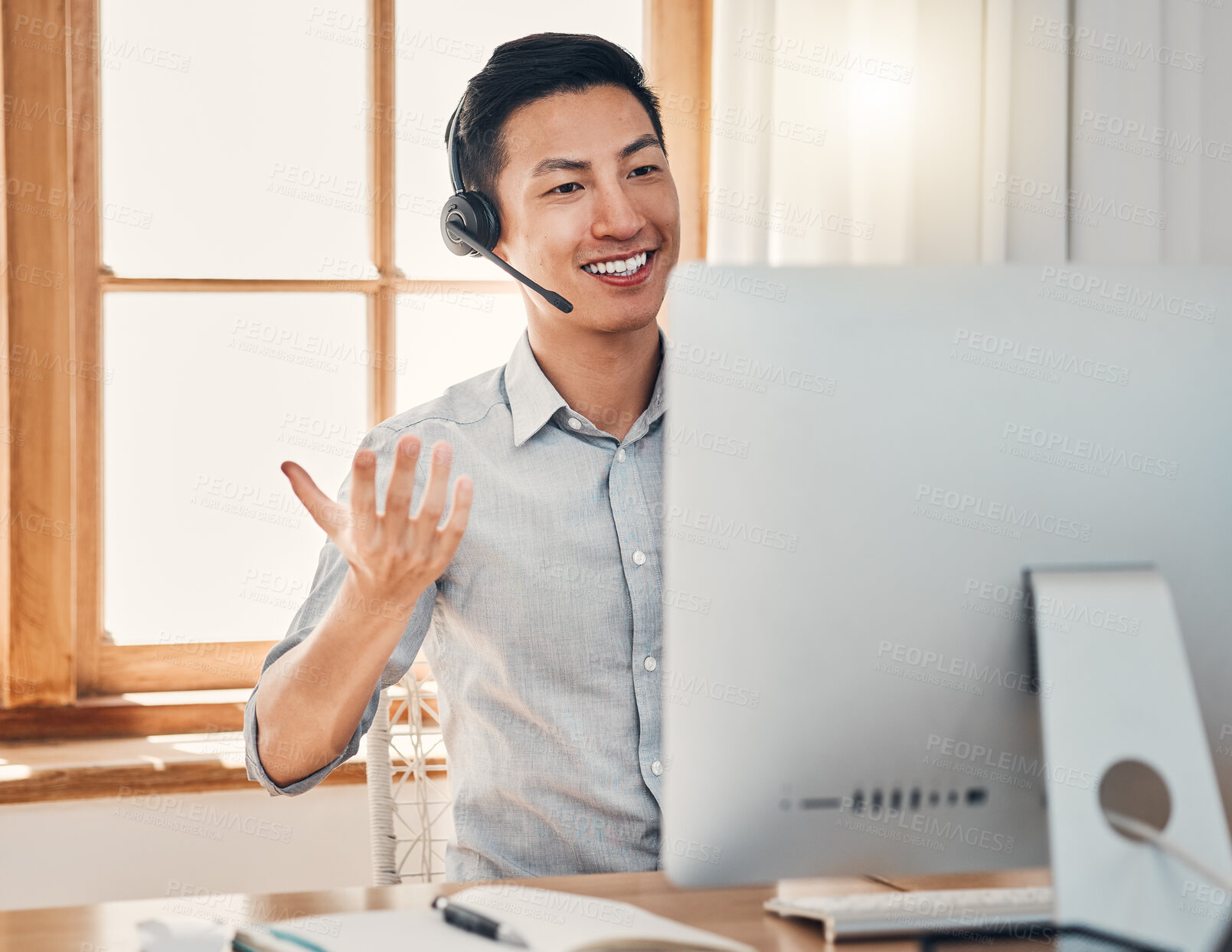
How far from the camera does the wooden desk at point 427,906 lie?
2.21 feet

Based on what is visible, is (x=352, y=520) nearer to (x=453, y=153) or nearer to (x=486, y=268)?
(x=453, y=153)

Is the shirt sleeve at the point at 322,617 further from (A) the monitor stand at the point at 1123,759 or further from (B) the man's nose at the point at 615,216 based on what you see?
(A) the monitor stand at the point at 1123,759

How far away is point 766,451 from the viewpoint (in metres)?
0.55

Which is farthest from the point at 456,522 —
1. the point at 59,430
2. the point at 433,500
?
the point at 59,430

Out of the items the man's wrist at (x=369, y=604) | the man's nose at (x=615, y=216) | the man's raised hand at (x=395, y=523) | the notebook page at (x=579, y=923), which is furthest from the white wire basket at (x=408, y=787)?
the man's nose at (x=615, y=216)

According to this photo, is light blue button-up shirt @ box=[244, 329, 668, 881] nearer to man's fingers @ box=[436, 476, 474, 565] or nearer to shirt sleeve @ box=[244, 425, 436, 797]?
shirt sleeve @ box=[244, 425, 436, 797]

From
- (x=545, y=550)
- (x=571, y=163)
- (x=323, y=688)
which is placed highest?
(x=571, y=163)

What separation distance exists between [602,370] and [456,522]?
48 cm

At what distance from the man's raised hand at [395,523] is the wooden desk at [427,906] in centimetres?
24

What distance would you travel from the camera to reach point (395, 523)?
79 cm

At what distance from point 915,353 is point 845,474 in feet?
0.26

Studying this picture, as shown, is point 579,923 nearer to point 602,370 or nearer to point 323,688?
point 323,688

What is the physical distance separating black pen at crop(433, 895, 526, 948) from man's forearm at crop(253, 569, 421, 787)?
29 centimetres

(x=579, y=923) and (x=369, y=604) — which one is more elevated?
(x=369, y=604)
